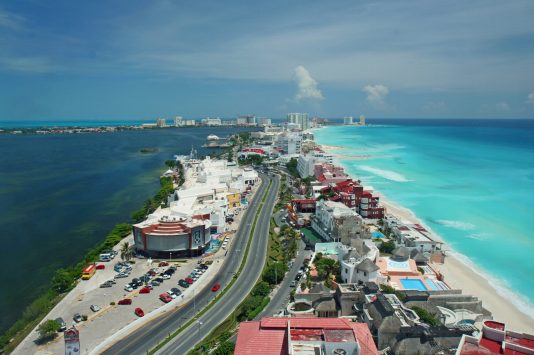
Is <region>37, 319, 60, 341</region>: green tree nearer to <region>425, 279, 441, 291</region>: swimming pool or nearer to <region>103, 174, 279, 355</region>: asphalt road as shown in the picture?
<region>103, 174, 279, 355</region>: asphalt road

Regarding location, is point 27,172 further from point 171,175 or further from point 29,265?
point 29,265

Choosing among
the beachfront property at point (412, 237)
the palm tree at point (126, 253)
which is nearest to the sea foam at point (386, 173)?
the beachfront property at point (412, 237)

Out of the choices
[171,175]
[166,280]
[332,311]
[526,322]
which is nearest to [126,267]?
[166,280]

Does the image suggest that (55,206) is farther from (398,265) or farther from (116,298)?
(398,265)

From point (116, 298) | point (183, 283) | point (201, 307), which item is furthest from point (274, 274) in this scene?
point (116, 298)

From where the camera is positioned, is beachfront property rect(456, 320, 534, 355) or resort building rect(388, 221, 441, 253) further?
resort building rect(388, 221, 441, 253)

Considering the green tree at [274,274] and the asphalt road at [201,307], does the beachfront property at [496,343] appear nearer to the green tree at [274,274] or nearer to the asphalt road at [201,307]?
the asphalt road at [201,307]

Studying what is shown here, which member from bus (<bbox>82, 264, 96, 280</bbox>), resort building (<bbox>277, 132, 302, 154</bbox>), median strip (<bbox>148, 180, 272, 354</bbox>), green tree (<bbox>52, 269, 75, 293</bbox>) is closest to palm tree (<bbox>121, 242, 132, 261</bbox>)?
bus (<bbox>82, 264, 96, 280</bbox>)
